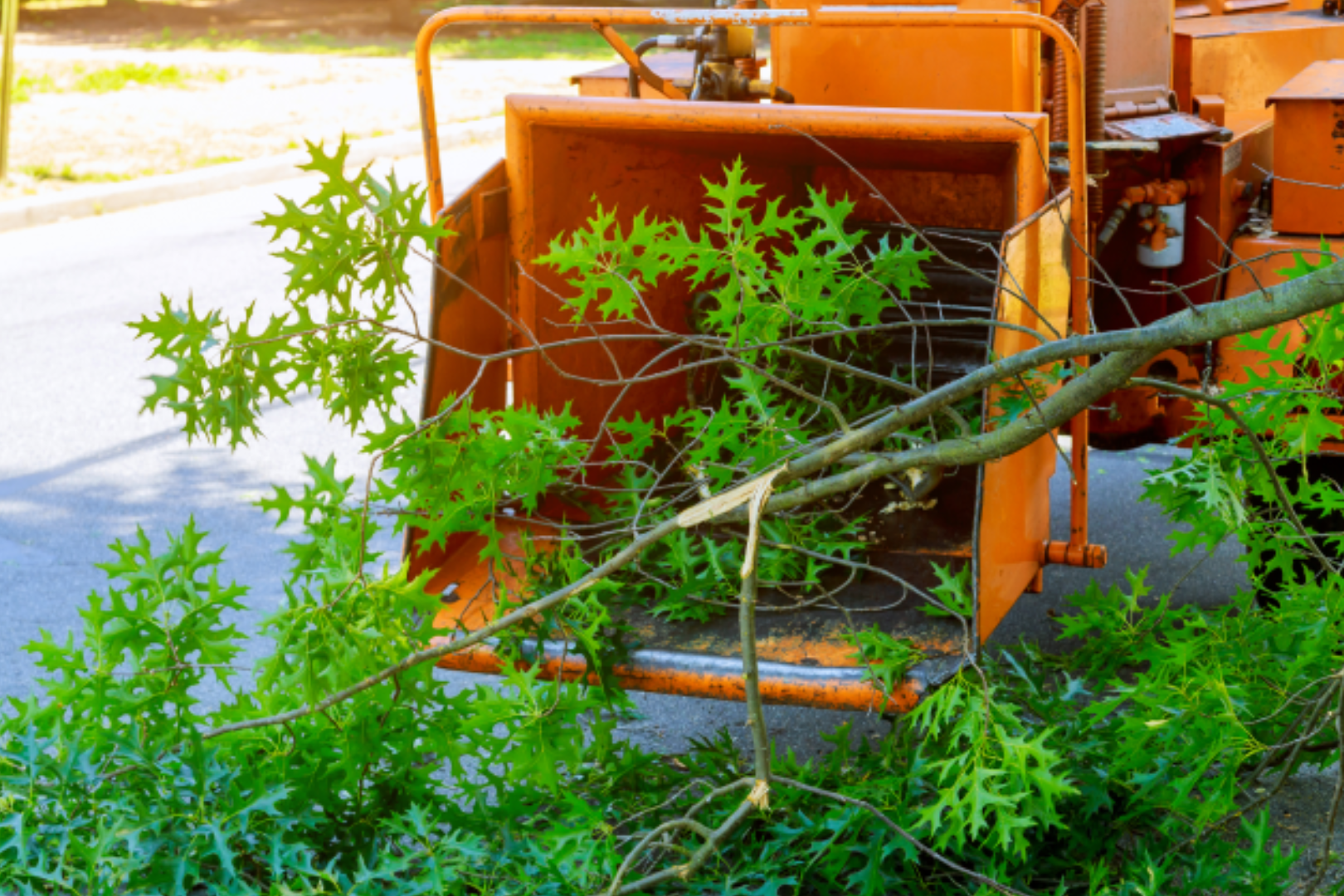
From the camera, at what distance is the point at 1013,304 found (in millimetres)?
2797

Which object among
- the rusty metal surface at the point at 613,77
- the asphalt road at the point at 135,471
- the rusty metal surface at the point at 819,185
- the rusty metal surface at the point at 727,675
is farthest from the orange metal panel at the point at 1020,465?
the rusty metal surface at the point at 613,77

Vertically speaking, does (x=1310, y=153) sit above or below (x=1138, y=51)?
below

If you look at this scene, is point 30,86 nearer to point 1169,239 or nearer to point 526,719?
point 1169,239

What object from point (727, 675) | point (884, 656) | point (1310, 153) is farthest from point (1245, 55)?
point (727, 675)

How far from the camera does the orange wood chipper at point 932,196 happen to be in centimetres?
Result: 283

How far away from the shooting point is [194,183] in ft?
33.7

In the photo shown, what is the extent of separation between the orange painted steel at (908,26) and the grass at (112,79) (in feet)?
38.2

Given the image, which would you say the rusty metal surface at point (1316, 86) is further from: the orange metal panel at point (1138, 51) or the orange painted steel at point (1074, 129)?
the orange painted steel at point (1074, 129)

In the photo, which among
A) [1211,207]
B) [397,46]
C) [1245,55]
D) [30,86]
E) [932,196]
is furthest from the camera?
[397,46]

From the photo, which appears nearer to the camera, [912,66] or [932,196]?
[912,66]

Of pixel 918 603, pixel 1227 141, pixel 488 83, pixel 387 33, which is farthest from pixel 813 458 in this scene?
pixel 387 33

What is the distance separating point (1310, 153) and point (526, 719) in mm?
2404

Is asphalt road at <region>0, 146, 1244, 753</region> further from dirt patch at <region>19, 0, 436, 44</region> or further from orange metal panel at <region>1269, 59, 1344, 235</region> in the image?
dirt patch at <region>19, 0, 436, 44</region>

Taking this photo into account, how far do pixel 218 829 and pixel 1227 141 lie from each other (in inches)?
119
